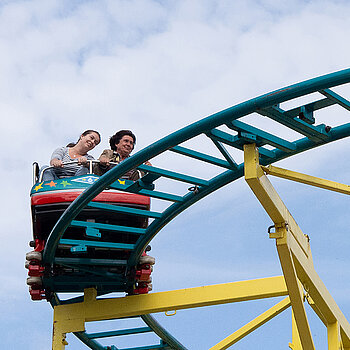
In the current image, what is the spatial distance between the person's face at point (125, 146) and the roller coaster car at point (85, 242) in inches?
27.3

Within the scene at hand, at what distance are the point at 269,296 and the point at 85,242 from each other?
2.14 m

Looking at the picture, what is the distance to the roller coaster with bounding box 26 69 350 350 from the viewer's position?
5.95 m

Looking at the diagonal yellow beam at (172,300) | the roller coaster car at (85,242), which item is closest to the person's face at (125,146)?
the roller coaster car at (85,242)

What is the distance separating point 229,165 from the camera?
6.80 meters

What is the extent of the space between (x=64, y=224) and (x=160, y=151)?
1755mm

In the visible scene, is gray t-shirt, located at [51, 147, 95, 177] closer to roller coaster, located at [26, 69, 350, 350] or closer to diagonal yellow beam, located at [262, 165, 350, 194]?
roller coaster, located at [26, 69, 350, 350]

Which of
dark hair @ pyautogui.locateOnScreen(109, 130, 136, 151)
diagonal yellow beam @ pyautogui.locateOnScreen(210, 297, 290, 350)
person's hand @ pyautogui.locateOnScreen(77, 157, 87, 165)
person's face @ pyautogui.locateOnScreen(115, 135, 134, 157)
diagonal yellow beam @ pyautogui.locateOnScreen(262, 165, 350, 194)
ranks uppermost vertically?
dark hair @ pyautogui.locateOnScreen(109, 130, 136, 151)

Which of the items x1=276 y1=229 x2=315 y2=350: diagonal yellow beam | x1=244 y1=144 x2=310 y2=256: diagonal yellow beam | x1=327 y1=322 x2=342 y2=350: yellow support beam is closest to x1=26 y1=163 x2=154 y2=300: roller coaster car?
x1=244 y1=144 x2=310 y2=256: diagonal yellow beam

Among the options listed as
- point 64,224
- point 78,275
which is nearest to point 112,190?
point 64,224

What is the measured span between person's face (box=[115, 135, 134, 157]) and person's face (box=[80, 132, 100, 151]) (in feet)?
1.12

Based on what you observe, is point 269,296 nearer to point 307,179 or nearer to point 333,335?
point 333,335

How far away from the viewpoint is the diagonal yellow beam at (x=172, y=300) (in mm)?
8273

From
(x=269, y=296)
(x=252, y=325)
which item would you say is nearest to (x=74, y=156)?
(x=269, y=296)

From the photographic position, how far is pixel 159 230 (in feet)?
26.2
